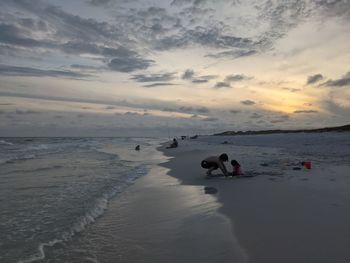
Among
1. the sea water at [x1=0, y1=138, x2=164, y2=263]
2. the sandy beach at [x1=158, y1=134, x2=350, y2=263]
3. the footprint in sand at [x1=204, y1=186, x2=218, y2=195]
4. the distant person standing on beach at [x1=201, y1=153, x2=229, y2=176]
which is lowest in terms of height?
the sea water at [x1=0, y1=138, x2=164, y2=263]

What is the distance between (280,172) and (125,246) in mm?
9836

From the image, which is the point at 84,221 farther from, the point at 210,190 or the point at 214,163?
the point at 214,163

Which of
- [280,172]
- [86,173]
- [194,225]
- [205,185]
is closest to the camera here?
[194,225]

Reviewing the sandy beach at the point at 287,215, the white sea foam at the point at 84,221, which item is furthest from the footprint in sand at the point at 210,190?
the white sea foam at the point at 84,221

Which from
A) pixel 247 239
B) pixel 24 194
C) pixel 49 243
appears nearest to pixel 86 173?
pixel 24 194

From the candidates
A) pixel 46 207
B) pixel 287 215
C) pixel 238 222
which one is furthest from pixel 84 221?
pixel 287 215

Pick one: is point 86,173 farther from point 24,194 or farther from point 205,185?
point 205,185

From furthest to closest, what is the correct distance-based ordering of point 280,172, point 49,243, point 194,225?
1. point 280,172
2. point 194,225
3. point 49,243

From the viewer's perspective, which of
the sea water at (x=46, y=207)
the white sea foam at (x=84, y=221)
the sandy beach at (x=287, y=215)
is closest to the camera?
the sandy beach at (x=287, y=215)

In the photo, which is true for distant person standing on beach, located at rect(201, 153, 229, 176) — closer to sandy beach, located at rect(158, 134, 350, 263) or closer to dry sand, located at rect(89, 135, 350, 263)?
sandy beach, located at rect(158, 134, 350, 263)

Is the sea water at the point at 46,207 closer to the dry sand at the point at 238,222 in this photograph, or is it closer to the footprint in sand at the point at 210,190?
the dry sand at the point at 238,222

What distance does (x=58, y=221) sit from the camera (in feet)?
29.1

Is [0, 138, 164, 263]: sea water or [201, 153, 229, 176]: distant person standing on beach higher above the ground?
[201, 153, 229, 176]: distant person standing on beach

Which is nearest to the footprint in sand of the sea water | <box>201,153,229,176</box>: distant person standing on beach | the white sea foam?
<box>201,153,229,176</box>: distant person standing on beach
